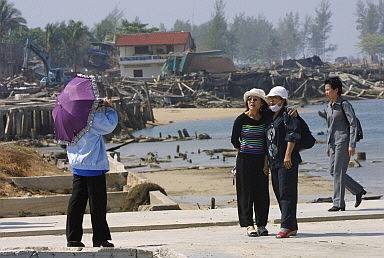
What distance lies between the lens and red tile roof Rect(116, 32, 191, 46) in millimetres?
104000

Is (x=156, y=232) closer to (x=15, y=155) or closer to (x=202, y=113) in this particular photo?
(x=15, y=155)

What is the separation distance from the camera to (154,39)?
343 feet

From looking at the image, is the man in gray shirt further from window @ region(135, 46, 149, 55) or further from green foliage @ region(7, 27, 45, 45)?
green foliage @ region(7, 27, 45, 45)

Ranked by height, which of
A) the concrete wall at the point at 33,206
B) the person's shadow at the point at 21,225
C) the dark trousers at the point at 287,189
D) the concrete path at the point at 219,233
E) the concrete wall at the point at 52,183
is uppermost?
the dark trousers at the point at 287,189

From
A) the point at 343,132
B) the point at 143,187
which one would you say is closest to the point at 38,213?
the point at 143,187

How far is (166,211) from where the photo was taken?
42.4 feet

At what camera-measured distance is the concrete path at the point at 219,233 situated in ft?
28.6

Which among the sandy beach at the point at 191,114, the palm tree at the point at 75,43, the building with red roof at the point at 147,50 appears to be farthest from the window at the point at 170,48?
the palm tree at the point at 75,43

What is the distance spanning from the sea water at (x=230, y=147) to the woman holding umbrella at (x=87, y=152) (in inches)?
629

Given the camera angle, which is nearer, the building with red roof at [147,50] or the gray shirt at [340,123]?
the gray shirt at [340,123]

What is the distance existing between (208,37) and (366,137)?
431ft

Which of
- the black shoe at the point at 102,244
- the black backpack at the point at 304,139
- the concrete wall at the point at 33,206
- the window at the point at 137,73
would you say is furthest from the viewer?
the window at the point at 137,73

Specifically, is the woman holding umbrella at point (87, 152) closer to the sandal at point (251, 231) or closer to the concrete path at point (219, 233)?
the concrete path at point (219, 233)

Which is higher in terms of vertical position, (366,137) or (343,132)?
(343,132)
